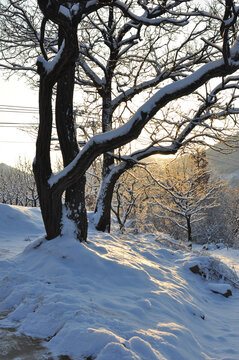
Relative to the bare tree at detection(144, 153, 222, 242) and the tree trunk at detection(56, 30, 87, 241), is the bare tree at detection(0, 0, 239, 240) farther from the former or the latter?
the bare tree at detection(144, 153, 222, 242)

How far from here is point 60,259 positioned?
4.75 metres

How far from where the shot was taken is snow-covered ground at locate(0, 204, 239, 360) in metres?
2.72

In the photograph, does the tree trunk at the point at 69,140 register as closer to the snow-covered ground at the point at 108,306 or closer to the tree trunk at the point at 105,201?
the snow-covered ground at the point at 108,306

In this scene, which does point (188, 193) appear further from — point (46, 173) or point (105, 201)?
point (46, 173)

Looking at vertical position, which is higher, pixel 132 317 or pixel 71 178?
pixel 71 178

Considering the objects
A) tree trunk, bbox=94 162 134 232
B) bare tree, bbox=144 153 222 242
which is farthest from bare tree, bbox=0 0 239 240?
bare tree, bbox=144 153 222 242

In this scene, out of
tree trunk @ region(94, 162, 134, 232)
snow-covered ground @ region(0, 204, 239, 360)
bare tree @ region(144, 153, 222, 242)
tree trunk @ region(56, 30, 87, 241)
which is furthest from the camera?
bare tree @ region(144, 153, 222, 242)

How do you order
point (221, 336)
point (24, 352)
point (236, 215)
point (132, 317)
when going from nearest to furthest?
point (24, 352) < point (132, 317) < point (221, 336) < point (236, 215)

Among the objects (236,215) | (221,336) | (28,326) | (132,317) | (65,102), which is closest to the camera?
(28,326)

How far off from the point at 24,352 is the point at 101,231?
591 centimetres

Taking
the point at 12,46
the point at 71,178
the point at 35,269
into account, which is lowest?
the point at 35,269

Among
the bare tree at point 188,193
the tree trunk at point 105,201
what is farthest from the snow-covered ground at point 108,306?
the bare tree at point 188,193

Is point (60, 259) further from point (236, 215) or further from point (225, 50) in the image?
point (236, 215)

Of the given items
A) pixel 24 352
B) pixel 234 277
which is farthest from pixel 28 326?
pixel 234 277
